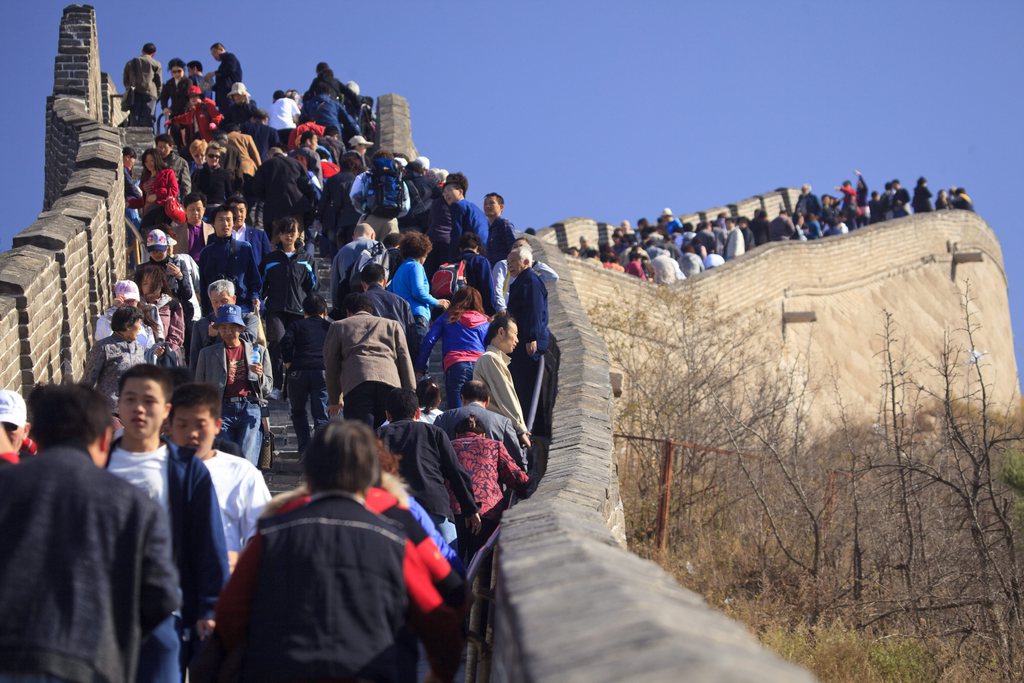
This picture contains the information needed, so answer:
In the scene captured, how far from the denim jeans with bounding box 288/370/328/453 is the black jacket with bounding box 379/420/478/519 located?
2798mm

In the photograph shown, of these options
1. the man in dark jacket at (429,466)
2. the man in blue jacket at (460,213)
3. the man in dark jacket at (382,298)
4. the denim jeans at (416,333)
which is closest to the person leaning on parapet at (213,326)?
the man in dark jacket at (382,298)

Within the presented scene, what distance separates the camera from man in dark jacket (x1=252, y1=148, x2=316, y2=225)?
54.0 feet

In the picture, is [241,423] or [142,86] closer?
[241,423]

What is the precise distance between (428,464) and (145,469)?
8.98 ft

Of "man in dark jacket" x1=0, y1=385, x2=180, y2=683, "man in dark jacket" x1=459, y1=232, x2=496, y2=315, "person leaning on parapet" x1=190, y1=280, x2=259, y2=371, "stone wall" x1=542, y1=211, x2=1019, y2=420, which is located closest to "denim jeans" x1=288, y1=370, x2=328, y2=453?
"person leaning on parapet" x1=190, y1=280, x2=259, y2=371

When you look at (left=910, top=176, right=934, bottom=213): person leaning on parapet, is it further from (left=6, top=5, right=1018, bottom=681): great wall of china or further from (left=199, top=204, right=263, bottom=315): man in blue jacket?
(left=199, top=204, right=263, bottom=315): man in blue jacket

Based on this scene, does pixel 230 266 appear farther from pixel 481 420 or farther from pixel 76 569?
pixel 76 569

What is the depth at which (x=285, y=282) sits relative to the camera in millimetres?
12266

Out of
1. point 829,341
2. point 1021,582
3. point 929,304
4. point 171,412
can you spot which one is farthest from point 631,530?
point 929,304

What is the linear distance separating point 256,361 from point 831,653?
5.27 m

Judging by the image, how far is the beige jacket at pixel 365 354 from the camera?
9758 mm

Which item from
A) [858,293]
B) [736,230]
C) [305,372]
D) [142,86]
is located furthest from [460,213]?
[858,293]

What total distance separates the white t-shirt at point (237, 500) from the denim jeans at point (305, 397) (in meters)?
4.94

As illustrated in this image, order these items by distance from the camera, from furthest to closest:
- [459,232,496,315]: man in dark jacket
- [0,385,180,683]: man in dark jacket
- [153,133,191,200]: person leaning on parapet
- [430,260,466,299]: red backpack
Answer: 1. [153,133,191,200]: person leaning on parapet
2. [430,260,466,299]: red backpack
3. [459,232,496,315]: man in dark jacket
4. [0,385,180,683]: man in dark jacket
